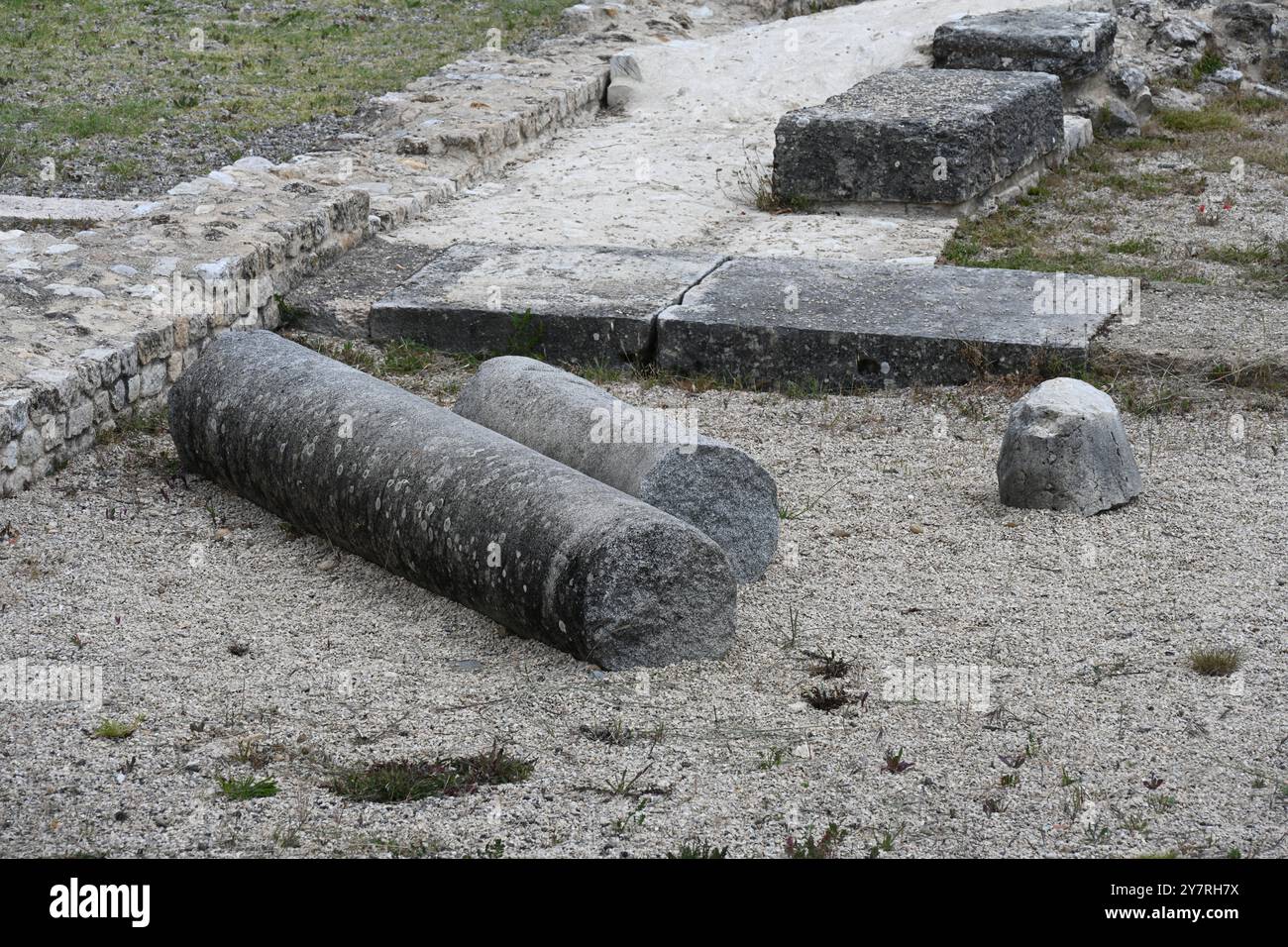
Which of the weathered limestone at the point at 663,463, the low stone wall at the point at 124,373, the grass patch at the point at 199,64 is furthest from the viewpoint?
the grass patch at the point at 199,64

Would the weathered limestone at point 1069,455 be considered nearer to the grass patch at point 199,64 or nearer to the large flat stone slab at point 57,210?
the large flat stone slab at point 57,210

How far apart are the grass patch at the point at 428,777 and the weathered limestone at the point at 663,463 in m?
1.22

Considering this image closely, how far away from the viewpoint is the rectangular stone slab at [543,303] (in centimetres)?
711

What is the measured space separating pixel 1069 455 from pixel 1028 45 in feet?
22.6

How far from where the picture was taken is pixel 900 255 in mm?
8477

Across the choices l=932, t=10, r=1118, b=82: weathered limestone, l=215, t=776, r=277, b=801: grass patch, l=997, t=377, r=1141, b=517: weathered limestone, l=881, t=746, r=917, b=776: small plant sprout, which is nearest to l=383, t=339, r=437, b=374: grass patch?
l=997, t=377, r=1141, b=517: weathered limestone

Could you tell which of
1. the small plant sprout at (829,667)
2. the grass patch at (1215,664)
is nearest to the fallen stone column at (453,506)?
the small plant sprout at (829,667)

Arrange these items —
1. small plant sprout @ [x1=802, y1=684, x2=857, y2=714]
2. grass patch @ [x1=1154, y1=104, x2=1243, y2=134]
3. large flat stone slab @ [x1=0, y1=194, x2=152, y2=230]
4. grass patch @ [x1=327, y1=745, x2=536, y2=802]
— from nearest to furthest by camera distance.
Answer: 1. grass patch @ [x1=327, y1=745, x2=536, y2=802]
2. small plant sprout @ [x1=802, y1=684, x2=857, y2=714]
3. large flat stone slab @ [x1=0, y1=194, x2=152, y2=230]
4. grass patch @ [x1=1154, y1=104, x2=1243, y2=134]

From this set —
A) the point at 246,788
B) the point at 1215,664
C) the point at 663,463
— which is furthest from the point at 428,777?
the point at 1215,664

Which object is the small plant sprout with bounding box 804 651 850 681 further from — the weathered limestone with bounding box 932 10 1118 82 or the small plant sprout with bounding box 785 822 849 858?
the weathered limestone with bounding box 932 10 1118 82

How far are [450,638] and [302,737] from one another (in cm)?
78

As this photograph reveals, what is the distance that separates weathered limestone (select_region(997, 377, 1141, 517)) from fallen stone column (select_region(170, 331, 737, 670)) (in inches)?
63.7

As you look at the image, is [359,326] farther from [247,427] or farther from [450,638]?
[450,638]

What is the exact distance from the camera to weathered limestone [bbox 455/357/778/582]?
15.9ft
